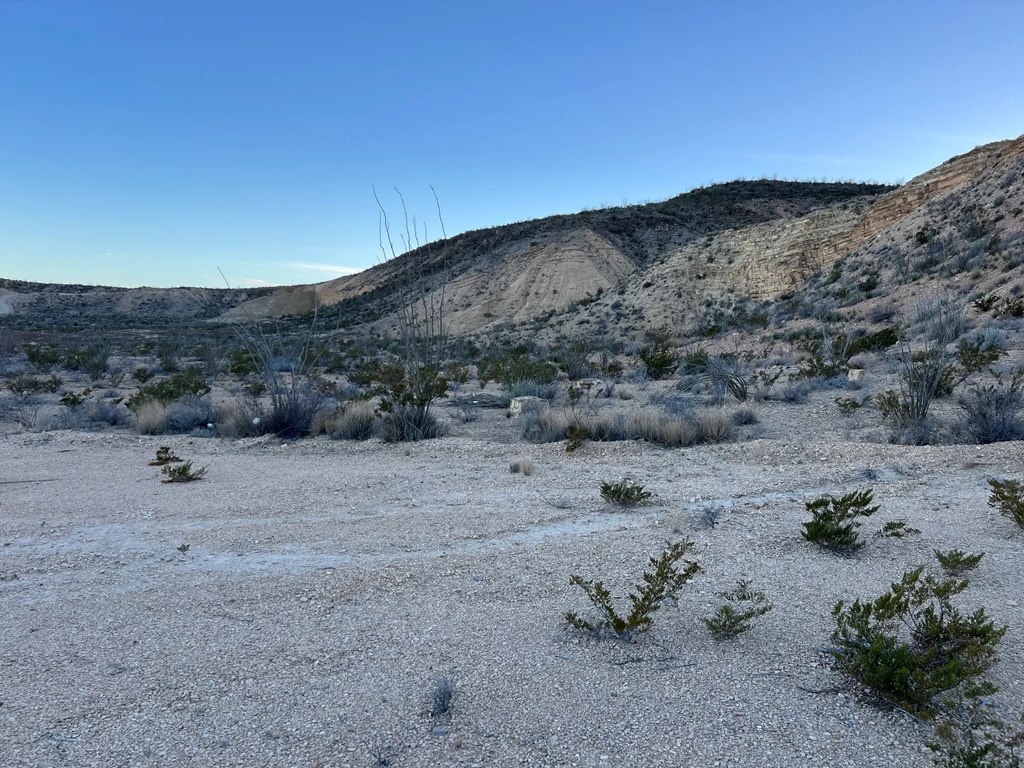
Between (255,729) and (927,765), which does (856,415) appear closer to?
(927,765)

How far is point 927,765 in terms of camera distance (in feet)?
8.68

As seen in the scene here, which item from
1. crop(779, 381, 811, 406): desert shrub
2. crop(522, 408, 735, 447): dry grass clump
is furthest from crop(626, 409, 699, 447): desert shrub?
crop(779, 381, 811, 406): desert shrub

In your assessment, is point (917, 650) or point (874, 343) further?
point (874, 343)

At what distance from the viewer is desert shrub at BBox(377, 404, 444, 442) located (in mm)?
10398

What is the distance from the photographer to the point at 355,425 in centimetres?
1072

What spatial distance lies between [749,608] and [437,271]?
189 feet

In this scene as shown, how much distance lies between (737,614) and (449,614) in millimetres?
1646

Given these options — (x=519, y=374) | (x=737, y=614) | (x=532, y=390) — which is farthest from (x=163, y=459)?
(x=519, y=374)

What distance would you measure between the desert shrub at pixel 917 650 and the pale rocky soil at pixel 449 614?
Answer: 117 mm

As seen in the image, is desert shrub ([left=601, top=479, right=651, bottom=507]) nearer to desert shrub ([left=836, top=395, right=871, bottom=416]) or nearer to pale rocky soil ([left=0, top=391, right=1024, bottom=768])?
pale rocky soil ([left=0, top=391, right=1024, bottom=768])

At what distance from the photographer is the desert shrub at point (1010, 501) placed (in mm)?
5225

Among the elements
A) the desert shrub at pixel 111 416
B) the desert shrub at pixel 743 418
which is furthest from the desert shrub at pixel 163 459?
the desert shrub at pixel 743 418

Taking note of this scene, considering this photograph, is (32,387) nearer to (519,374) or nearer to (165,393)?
(165,393)

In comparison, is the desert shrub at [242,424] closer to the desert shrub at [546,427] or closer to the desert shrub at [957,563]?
the desert shrub at [546,427]
